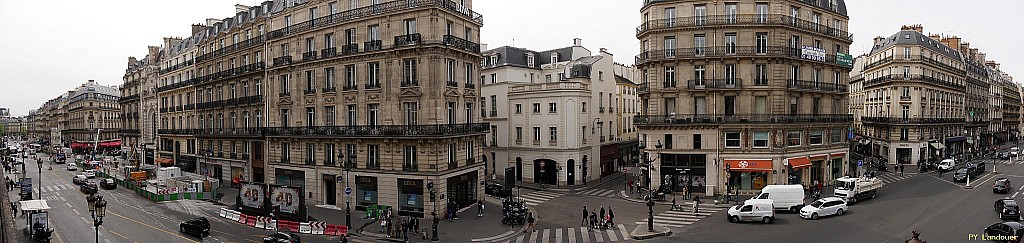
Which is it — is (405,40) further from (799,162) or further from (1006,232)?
(1006,232)

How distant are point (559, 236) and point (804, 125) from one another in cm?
2520

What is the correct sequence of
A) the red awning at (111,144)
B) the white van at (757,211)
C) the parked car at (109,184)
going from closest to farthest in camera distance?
1. the white van at (757,211)
2. the parked car at (109,184)
3. the red awning at (111,144)

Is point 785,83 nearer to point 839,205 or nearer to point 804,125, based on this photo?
point 804,125

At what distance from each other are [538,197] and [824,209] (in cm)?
2057

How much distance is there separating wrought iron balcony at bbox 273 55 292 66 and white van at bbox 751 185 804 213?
35637 millimetres

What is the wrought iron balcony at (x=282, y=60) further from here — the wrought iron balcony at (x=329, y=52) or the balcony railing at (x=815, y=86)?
the balcony railing at (x=815, y=86)

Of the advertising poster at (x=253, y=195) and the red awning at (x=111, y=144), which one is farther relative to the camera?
the red awning at (x=111, y=144)

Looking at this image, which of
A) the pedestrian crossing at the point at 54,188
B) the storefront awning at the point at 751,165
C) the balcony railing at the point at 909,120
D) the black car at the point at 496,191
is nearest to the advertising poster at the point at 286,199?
the black car at the point at 496,191

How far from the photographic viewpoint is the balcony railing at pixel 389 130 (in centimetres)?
3534

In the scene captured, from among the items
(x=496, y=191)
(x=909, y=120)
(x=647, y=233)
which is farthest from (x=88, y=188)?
(x=909, y=120)

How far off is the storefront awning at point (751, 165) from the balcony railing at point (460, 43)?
21259mm

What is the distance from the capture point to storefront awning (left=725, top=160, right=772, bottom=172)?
42250 millimetres

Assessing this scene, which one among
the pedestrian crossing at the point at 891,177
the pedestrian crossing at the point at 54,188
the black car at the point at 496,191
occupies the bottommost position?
the pedestrian crossing at the point at 54,188

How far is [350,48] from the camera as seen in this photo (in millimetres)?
39000
